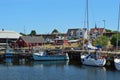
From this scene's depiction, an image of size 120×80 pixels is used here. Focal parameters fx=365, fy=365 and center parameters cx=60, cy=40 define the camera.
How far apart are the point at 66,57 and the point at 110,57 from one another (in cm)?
1449

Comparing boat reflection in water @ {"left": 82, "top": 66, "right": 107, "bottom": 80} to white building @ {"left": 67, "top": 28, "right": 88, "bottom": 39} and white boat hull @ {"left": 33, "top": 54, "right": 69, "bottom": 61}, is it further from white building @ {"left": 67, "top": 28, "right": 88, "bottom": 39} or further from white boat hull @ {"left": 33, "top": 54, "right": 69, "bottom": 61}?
white building @ {"left": 67, "top": 28, "right": 88, "bottom": 39}

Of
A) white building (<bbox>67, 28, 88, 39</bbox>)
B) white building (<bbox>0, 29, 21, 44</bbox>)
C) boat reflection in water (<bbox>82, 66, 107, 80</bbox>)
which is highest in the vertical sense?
white building (<bbox>67, 28, 88, 39</bbox>)

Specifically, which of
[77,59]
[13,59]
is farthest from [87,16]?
[13,59]

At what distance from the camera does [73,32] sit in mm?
160000

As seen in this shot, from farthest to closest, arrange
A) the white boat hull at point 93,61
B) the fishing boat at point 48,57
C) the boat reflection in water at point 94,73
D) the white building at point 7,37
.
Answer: the white building at point 7,37, the fishing boat at point 48,57, the white boat hull at point 93,61, the boat reflection in water at point 94,73

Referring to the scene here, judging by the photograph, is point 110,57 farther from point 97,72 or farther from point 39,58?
point 39,58

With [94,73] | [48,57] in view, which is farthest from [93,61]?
[48,57]

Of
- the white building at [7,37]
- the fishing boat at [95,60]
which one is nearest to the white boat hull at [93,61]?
the fishing boat at [95,60]

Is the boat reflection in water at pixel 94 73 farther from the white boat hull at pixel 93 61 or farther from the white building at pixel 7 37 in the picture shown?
the white building at pixel 7 37

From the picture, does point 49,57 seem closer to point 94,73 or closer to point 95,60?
point 95,60

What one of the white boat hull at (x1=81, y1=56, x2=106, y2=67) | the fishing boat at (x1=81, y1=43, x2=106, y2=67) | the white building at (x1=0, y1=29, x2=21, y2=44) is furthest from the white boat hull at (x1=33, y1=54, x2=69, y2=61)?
the white building at (x1=0, y1=29, x2=21, y2=44)

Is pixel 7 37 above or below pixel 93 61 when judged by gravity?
above

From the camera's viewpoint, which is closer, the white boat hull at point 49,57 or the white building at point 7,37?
the white boat hull at point 49,57

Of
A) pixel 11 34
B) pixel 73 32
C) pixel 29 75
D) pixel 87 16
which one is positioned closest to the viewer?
pixel 29 75
